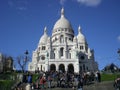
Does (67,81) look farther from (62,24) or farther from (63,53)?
(62,24)

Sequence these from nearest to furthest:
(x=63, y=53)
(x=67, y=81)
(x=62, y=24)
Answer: (x=67, y=81) → (x=63, y=53) → (x=62, y=24)

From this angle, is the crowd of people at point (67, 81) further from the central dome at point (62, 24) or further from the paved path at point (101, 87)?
the central dome at point (62, 24)

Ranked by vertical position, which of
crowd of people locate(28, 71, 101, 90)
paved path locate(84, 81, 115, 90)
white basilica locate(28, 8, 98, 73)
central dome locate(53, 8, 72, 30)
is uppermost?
central dome locate(53, 8, 72, 30)

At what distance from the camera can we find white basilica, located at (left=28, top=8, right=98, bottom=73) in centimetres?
7850

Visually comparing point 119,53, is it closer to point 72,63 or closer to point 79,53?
point 72,63

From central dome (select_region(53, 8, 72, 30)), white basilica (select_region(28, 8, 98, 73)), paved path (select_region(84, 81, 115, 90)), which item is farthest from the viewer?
→ central dome (select_region(53, 8, 72, 30))

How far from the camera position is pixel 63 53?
85562mm

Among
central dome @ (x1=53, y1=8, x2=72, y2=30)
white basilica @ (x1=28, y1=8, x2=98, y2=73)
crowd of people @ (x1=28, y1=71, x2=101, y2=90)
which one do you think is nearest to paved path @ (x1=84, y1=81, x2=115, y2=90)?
crowd of people @ (x1=28, y1=71, x2=101, y2=90)

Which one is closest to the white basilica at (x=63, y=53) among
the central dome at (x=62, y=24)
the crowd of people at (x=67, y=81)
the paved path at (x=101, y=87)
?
the central dome at (x=62, y=24)

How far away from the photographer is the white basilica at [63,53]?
78.5m

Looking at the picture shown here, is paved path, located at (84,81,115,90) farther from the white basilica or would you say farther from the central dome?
the central dome

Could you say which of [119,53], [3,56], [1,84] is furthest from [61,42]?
[1,84]

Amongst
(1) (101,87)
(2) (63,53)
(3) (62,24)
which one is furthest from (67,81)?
(3) (62,24)

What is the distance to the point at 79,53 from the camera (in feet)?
286
